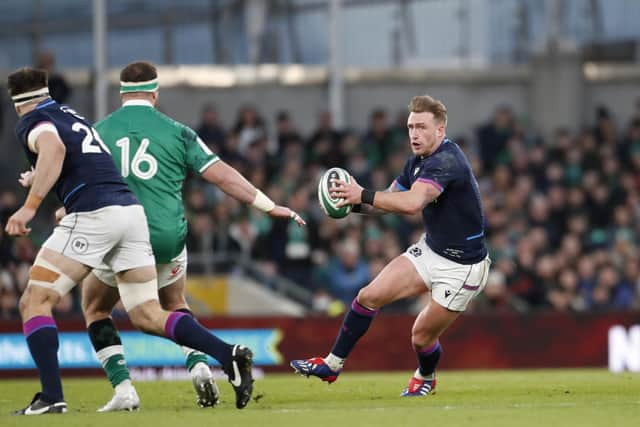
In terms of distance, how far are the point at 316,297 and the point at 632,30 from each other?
997 cm

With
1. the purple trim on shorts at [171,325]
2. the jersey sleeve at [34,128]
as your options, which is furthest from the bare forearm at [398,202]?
the jersey sleeve at [34,128]

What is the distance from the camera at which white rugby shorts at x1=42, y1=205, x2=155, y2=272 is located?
8.97 metres

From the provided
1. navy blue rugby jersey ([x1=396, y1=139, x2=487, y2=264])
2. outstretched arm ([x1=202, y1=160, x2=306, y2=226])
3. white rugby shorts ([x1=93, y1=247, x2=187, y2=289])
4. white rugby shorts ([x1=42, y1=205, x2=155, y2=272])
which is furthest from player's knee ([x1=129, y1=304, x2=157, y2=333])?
navy blue rugby jersey ([x1=396, y1=139, x2=487, y2=264])

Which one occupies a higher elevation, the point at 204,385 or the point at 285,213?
the point at 285,213

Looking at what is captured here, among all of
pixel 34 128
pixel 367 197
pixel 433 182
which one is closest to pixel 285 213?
pixel 367 197

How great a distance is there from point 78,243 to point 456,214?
9.66ft

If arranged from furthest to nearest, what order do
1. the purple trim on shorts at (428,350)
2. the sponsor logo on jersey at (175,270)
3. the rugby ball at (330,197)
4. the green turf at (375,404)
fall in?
the purple trim on shorts at (428,350)
the rugby ball at (330,197)
the sponsor logo on jersey at (175,270)
the green turf at (375,404)

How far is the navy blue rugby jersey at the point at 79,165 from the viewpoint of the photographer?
9.01 metres

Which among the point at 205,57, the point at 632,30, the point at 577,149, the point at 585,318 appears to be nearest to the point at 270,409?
the point at 585,318

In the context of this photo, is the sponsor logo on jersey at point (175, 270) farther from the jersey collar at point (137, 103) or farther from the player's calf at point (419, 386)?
the player's calf at point (419, 386)

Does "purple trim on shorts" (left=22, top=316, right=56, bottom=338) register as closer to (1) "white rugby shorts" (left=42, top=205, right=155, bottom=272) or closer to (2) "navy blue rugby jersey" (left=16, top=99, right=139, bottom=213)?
(1) "white rugby shorts" (left=42, top=205, right=155, bottom=272)

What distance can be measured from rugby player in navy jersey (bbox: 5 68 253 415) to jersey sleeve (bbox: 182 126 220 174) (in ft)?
1.78

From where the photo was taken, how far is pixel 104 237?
355 inches

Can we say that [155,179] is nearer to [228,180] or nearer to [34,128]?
[228,180]
